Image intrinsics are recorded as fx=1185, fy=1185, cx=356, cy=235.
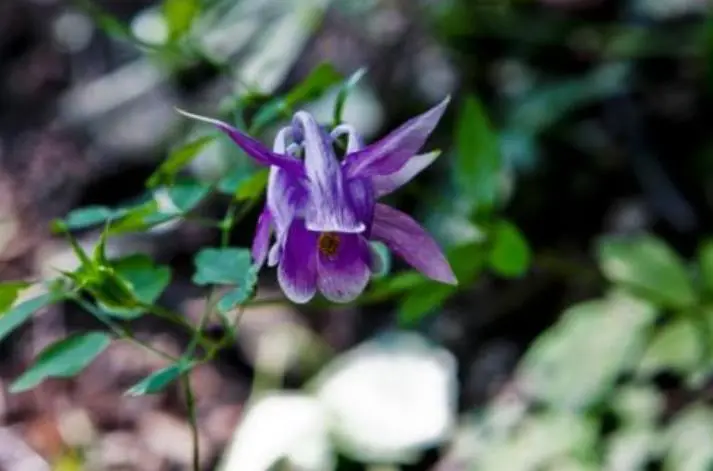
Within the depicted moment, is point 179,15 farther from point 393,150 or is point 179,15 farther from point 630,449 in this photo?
point 630,449

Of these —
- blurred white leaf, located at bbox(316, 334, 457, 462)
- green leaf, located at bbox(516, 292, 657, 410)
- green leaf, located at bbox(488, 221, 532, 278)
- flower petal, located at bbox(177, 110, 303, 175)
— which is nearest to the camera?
flower petal, located at bbox(177, 110, 303, 175)

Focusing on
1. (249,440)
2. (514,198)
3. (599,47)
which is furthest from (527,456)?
(599,47)

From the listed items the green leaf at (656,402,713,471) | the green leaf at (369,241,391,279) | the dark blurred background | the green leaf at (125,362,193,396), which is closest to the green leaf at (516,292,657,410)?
the green leaf at (656,402,713,471)

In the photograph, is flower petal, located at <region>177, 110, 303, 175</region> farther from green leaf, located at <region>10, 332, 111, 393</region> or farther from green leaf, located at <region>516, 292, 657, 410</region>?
green leaf, located at <region>516, 292, 657, 410</region>

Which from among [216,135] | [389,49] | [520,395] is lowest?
[520,395]

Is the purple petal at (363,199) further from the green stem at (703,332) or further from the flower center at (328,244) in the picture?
the green stem at (703,332)

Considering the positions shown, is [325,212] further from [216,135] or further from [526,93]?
[526,93]
